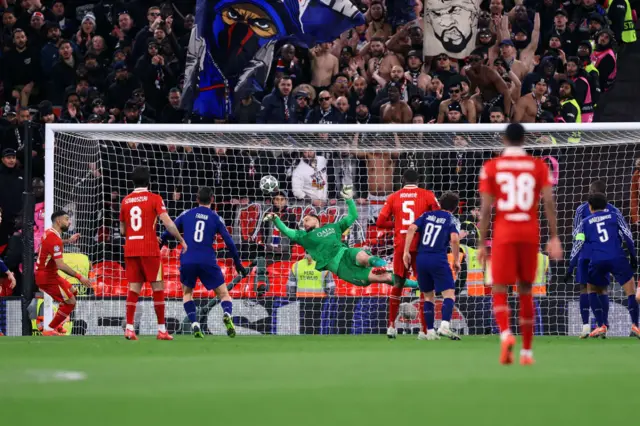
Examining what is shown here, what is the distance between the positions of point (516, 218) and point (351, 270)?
7.88 meters

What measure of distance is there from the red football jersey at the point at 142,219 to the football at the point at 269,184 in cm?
316

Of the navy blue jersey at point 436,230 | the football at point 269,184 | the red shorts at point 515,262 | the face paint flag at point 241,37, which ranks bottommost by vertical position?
the red shorts at point 515,262

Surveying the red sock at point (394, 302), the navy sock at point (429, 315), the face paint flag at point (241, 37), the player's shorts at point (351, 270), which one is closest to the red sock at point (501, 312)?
the navy sock at point (429, 315)

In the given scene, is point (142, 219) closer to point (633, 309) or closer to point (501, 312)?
point (501, 312)

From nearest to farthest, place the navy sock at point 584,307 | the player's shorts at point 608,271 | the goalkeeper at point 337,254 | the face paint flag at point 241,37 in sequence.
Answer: the player's shorts at point 608,271 → the navy sock at point 584,307 → the goalkeeper at point 337,254 → the face paint flag at point 241,37

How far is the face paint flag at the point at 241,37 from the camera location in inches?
733

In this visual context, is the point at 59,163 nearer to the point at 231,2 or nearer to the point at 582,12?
the point at 231,2

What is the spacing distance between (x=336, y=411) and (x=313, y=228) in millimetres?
10538

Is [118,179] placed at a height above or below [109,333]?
above

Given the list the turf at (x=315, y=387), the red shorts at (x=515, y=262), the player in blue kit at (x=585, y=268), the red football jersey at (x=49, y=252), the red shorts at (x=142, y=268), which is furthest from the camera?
the red football jersey at (x=49, y=252)

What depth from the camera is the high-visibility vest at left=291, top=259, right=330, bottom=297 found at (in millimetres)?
16906

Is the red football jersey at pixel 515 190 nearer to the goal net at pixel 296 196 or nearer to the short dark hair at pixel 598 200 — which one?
the short dark hair at pixel 598 200

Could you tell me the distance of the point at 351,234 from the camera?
17.8 meters

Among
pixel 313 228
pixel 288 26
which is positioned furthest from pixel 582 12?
pixel 313 228
